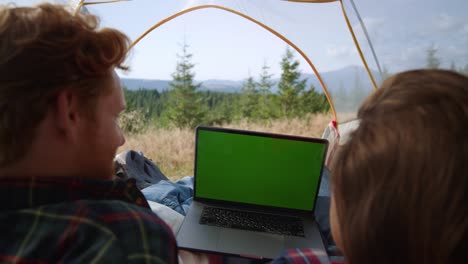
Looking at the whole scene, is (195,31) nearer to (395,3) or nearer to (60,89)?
(395,3)

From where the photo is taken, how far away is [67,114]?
577mm

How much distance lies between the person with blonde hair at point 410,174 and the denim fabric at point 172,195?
1035 millimetres

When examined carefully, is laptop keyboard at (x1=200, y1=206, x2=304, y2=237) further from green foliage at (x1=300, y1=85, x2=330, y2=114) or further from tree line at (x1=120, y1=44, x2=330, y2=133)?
tree line at (x1=120, y1=44, x2=330, y2=133)

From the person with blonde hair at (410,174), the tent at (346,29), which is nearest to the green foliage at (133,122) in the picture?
the tent at (346,29)

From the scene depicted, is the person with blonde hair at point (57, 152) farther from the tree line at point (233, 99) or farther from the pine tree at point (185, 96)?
the pine tree at point (185, 96)

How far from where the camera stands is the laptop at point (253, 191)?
1.17 meters

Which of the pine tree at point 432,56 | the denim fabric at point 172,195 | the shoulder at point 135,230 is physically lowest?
the denim fabric at point 172,195

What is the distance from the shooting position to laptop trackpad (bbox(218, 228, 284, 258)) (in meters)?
1.09

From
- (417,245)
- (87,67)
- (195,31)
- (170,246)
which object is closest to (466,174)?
(417,245)

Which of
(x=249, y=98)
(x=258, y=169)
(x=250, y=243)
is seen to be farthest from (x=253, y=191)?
(x=249, y=98)

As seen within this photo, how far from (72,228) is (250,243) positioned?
731 mm

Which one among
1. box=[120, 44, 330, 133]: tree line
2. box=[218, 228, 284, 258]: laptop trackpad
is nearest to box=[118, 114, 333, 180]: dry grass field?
box=[120, 44, 330, 133]: tree line

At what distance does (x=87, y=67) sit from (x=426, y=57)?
158 cm

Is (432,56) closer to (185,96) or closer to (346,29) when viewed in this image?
(346,29)
